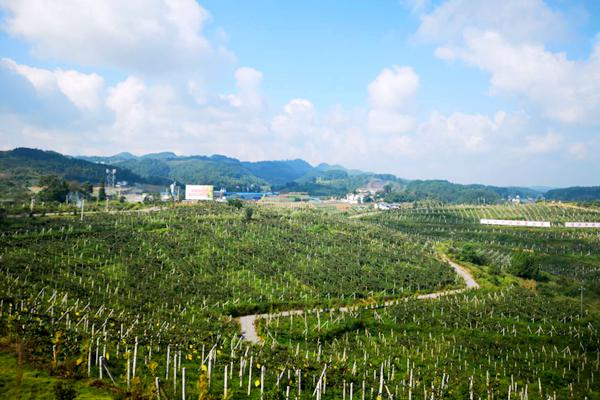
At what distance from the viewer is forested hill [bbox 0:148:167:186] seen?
123531mm

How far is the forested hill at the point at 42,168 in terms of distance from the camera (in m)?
124

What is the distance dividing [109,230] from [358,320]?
37594 millimetres

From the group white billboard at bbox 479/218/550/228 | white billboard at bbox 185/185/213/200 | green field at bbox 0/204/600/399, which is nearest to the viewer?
green field at bbox 0/204/600/399

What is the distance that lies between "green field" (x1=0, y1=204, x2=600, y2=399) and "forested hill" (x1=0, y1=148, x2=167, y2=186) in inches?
2812

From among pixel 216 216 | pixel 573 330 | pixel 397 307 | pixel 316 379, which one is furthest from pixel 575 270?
pixel 316 379

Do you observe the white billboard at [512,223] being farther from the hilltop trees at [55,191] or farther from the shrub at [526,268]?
the hilltop trees at [55,191]

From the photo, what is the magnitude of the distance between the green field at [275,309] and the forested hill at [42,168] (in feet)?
234

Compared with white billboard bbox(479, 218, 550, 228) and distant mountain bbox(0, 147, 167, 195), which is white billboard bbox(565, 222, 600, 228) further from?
distant mountain bbox(0, 147, 167, 195)

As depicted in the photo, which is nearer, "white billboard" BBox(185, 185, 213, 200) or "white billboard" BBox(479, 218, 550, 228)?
"white billboard" BBox(479, 218, 550, 228)

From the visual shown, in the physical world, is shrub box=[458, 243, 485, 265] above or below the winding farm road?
above

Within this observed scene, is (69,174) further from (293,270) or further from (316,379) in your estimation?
(316,379)

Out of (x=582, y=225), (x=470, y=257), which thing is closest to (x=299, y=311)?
(x=470, y=257)

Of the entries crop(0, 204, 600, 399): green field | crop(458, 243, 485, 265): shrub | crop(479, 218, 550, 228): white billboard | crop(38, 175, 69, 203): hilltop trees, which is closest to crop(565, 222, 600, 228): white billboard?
crop(479, 218, 550, 228): white billboard

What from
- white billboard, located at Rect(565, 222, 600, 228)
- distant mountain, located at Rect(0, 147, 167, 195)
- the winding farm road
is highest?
distant mountain, located at Rect(0, 147, 167, 195)
